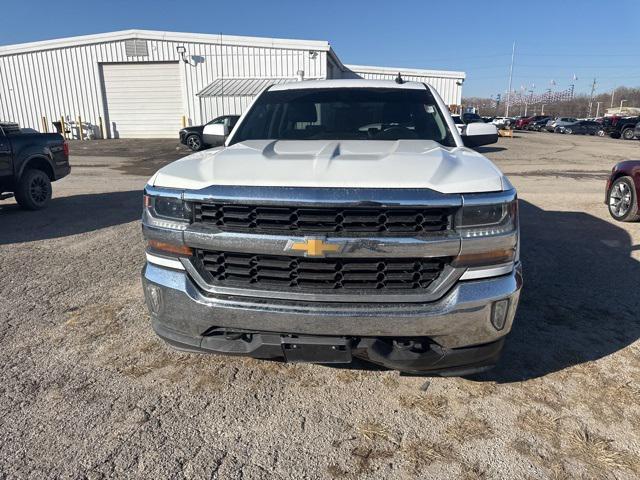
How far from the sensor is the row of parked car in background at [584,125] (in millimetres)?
35781

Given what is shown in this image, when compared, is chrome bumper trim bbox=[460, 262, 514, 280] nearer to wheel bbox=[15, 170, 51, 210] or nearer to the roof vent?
wheel bbox=[15, 170, 51, 210]

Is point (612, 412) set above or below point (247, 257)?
below

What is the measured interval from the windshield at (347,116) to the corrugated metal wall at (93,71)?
23186 millimetres

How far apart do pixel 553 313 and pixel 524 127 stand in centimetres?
5894

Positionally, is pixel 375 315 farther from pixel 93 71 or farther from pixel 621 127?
pixel 621 127

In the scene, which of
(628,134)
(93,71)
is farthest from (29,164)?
(628,134)

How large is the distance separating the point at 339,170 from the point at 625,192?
6656 mm

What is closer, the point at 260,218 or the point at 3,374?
the point at 260,218

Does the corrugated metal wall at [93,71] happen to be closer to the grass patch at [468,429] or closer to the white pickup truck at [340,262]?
the white pickup truck at [340,262]

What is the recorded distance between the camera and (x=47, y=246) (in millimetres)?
6090

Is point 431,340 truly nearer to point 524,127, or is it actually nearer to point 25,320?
point 25,320

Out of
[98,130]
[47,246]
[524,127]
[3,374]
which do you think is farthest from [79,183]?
[524,127]

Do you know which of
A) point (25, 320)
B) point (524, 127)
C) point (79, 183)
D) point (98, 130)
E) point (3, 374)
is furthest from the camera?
point (524, 127)

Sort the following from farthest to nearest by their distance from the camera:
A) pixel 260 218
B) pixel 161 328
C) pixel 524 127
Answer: pixel 524 127 < pixel 161 328 < pixel 260 218
